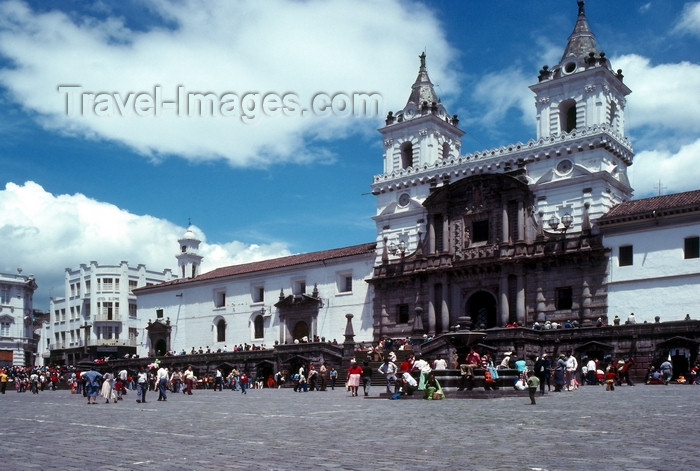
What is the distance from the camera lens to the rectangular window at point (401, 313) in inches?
1954

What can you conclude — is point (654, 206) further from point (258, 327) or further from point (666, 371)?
point (258, 327)

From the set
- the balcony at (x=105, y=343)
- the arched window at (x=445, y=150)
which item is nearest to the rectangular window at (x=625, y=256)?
the arched window at (x=445, y=150)

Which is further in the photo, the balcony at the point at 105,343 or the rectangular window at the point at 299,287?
the balcony at the point at 105,343

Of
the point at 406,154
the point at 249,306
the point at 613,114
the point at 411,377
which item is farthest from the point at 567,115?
the point at 249,306

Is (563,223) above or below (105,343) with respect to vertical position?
above

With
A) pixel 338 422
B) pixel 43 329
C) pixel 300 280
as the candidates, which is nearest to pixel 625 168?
pixel 300 280

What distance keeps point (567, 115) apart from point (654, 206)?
347 inches

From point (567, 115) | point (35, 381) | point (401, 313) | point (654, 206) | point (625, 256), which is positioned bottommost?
point (35, 381)

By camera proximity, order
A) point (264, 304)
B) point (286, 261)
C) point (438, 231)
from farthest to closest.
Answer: point (286, 261) → point (264, 304) → point (438, 231)

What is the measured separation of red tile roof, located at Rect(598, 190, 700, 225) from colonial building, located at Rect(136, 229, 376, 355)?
16.8 m

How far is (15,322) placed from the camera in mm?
82250

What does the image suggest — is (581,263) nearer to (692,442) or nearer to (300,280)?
(300,280)

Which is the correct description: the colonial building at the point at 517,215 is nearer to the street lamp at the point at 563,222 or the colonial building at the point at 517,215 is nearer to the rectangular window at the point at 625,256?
the street lamp at the point at 563,222

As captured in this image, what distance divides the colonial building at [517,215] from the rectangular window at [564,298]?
56 millimetres
